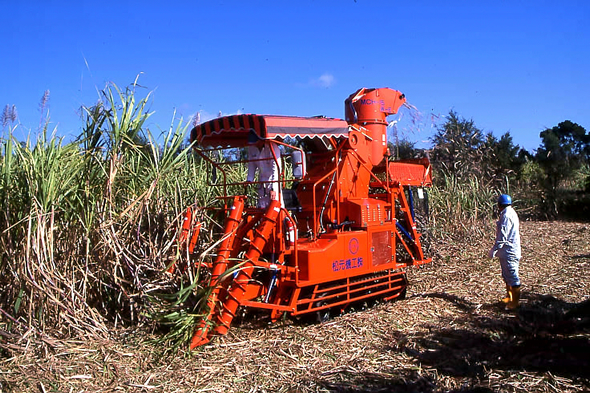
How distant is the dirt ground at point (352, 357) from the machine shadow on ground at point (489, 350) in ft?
0.04

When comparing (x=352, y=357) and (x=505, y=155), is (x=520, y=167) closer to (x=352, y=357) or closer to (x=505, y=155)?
(x=505, y=155)

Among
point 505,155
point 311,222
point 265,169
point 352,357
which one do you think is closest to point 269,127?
point 265,169

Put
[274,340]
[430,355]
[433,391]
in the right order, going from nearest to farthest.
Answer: [433,391]
[430,355]
[274,340]

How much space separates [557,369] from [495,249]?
271 centimetres

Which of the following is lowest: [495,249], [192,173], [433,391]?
[433,391]

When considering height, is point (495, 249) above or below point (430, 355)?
above

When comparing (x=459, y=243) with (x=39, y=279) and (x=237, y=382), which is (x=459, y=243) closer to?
(x=237, y=382)

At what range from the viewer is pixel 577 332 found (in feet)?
17.1

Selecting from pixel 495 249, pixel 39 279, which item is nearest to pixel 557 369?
pixel 495 249

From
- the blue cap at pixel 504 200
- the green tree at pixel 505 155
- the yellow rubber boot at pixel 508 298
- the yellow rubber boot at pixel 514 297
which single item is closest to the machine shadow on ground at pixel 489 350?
the yellow rubber boot at pixel 514 297

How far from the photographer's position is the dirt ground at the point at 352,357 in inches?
171

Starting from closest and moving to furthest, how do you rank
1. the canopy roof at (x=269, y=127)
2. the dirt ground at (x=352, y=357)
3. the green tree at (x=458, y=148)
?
the dirt ground at (x=352, y=357) → the canopy roof at (x=269, y=127) → the green tree at (x=458, y=148)

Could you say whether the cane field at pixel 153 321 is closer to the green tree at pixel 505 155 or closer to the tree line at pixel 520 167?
the tree line at pixel 520 167

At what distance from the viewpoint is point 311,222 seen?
7160 millimetres
